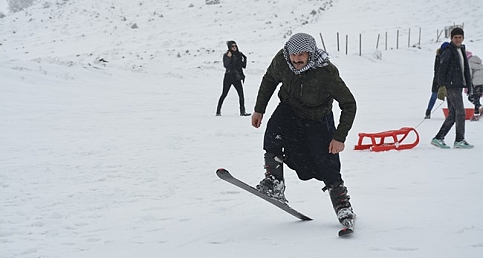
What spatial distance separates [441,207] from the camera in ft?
14.0

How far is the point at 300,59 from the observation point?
11.5 feet

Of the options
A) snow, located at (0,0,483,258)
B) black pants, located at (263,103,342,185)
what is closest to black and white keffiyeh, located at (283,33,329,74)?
black pants, located at (263,103,342,185)

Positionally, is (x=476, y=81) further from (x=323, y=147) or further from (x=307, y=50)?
(x=307, y=50)

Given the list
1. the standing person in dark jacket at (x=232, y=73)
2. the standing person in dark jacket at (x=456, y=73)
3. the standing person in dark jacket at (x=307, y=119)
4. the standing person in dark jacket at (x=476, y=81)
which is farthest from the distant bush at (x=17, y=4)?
the standing person in dark jacket at (x=307, y=119)

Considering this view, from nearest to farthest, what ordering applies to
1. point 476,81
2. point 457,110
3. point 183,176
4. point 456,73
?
point 183,176
point 456,73
point 457,110
point 476,81

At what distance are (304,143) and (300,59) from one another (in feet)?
2.20

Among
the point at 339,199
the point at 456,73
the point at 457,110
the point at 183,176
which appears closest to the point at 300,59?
the point at 339,199

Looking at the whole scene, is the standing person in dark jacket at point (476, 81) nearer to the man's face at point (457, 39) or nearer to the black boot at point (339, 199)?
the man's face at point (457, 39)

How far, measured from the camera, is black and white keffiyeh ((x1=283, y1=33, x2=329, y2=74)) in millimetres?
3463

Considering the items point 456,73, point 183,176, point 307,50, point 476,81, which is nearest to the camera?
point 307,50

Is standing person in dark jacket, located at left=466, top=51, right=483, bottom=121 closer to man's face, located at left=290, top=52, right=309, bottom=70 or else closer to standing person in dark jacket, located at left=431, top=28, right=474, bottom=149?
standing person in dark jacket, located at left=431, top=28, right=474, bottom=149

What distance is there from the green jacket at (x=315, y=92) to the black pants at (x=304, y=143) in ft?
0.20

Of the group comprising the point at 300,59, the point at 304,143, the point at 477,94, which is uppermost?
the point at 300,59

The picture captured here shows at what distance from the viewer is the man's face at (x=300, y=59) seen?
3.50 m
